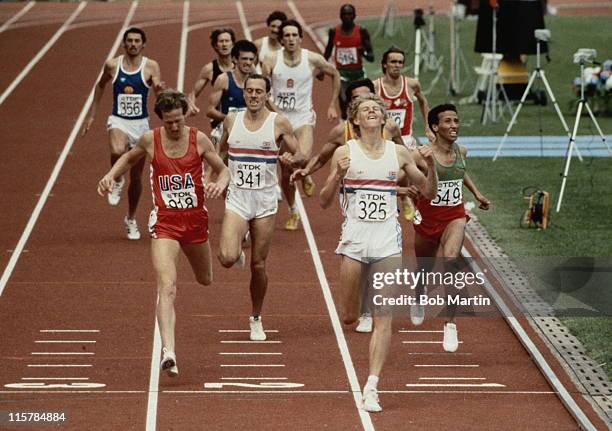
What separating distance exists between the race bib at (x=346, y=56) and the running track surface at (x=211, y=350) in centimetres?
421

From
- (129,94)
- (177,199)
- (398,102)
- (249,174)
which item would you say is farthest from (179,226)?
(129,94)

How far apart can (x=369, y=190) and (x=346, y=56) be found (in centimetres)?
1177

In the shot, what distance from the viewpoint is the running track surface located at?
997cm

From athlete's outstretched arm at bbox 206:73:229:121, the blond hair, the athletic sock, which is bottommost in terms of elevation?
athlete's outstretched arm at bbox 206:73:229:121

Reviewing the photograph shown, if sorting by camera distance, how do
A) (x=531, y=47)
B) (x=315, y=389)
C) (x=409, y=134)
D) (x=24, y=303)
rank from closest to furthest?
1. (x=315, y=389)
2. (x=24, y=303)
3. (x=409, y=134)
4. (x=531, y=47)

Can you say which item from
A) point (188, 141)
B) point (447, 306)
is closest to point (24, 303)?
point (188, 141)

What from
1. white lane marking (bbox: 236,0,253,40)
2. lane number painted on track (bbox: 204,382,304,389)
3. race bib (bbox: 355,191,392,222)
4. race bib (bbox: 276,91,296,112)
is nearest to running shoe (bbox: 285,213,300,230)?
race bib (bbox: 276,91,296,112)

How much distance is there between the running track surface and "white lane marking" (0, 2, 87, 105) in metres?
8.59

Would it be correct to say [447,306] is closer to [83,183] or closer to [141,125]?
[141,125]

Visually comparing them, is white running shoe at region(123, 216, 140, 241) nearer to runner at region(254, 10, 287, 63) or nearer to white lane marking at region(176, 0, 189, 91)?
runner at region(254, 10, 287, 63)

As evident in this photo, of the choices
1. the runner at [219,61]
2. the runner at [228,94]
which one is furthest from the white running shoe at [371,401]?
the runner at [219,61]

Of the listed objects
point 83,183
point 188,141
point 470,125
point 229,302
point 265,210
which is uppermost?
point 188,141

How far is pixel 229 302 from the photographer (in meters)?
13.3

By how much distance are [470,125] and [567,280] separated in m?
10.4
